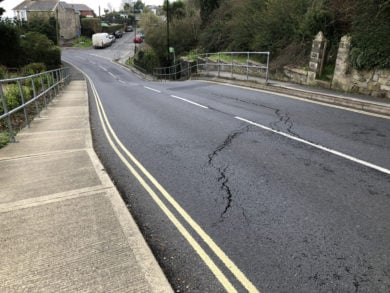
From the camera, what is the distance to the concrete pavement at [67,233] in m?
3.05

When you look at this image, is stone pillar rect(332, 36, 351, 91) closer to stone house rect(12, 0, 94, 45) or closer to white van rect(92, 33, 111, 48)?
white van rect(92, 33, 111, 48)

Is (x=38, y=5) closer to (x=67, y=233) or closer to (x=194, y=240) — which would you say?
(x=67, y=233)

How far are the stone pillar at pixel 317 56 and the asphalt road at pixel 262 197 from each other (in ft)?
16.9

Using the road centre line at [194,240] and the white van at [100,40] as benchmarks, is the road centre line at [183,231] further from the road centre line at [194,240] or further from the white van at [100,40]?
the white van at [100,40]

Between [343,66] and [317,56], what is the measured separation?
64.1 inches

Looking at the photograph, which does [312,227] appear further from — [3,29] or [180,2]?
[180,2]

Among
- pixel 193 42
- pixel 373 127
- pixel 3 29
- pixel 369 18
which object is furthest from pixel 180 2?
pixel 373 127

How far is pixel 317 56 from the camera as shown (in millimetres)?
13922

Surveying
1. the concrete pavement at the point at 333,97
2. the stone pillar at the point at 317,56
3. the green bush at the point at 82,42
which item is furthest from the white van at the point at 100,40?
the stone pillar at the point at 317,56

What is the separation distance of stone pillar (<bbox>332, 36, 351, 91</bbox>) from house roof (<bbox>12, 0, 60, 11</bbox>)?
9422cm

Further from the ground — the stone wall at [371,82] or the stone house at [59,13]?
the stone house at [59,13]

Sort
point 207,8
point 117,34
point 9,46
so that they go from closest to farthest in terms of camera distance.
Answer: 1. point 9,46
2. point 207,8
3. point 117,34

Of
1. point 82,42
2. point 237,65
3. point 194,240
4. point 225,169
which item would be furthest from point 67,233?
point 82,42

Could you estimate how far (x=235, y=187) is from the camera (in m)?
5.16
